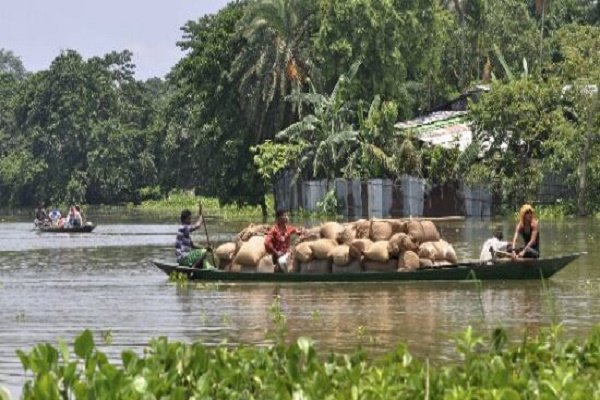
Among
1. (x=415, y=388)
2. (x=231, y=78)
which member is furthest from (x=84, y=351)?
(x=231, y=78)

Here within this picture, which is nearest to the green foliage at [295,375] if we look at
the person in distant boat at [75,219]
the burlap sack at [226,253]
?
the burlap sack at [226,253]

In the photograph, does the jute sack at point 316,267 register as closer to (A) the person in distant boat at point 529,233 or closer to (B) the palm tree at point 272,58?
(A) the person in distant boat at point 529,233

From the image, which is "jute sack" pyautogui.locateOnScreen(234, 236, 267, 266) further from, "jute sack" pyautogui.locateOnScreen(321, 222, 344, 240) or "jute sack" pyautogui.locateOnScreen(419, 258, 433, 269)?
"jute sack" pyautogui.locateOnScreen(419, 258, 433, 269)

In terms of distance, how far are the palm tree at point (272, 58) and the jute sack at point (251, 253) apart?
26647 mm

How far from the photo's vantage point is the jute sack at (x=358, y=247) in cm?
2128

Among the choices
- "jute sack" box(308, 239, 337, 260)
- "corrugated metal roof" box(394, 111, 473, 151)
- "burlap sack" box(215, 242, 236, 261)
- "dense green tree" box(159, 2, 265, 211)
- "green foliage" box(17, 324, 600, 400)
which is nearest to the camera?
"green foliage" box(17, 324, 600, 400)

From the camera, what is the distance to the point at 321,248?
2158cm

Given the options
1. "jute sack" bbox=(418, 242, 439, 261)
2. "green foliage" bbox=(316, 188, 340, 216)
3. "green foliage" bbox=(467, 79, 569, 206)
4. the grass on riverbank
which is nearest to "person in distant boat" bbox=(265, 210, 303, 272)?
"jute sack" bbox=(418, 242, 439, 261)

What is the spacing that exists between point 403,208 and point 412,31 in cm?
878

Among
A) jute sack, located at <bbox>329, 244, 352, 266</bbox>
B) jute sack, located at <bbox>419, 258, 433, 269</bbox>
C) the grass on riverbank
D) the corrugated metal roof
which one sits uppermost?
the corrugated metal roof

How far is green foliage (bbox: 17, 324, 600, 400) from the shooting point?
7793mm

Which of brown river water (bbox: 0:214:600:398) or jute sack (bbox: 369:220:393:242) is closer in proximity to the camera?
brown river water (bbox: 0:214:600:398)

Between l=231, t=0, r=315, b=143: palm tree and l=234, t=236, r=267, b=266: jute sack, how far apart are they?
2665 centimetres

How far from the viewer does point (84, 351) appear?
8375mm
